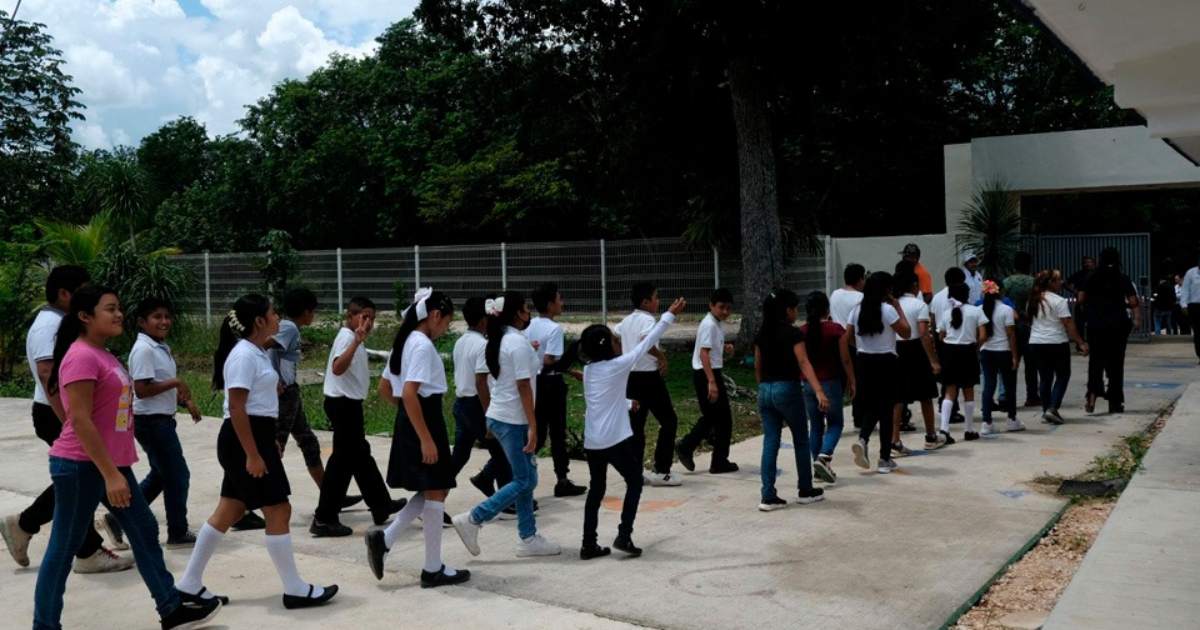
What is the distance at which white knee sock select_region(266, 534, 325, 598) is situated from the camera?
18.4 ft

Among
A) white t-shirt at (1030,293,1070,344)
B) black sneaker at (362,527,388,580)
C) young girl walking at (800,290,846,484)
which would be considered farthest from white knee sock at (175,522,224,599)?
white t-shirt at (1030,293,1070,344)

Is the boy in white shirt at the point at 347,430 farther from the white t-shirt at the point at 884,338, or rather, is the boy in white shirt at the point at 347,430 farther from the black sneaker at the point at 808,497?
the white t-shirt at the point at 884,338

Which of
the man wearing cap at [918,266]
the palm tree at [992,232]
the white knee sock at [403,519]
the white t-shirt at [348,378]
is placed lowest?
the white knee sock at [403,519]

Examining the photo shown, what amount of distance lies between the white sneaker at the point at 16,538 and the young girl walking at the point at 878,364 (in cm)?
603

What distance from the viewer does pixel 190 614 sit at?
5434mm

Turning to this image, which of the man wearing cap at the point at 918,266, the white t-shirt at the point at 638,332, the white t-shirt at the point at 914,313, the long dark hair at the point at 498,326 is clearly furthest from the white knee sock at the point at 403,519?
the man wearing cap at the point at 918,266

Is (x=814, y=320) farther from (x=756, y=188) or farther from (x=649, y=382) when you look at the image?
(x=756, y=188)

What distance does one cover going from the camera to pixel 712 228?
67.4 feet

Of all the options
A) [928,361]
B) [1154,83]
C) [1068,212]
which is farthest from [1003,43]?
[1154,83]

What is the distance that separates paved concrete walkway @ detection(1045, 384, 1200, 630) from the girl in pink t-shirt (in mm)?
4264

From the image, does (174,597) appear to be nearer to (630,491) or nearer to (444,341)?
(630,491)

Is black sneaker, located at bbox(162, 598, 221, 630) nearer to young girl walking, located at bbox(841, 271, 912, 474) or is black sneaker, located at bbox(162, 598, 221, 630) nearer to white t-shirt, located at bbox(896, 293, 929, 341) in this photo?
young girl walking, located at bbox(841, 271, 912, 474)

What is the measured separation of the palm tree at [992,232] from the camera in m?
18.8

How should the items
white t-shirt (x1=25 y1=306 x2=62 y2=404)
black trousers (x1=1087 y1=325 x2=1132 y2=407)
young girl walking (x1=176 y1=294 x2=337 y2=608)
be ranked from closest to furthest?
young girl walking (x1=176 y1=294 x2=337 y2=608) < white t-shirt (x1=25 y1=306 x2=62 y2=404) < black trousers (x1=1087 y1=325 x2=1132 y2=407)
